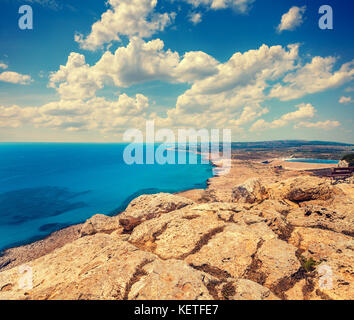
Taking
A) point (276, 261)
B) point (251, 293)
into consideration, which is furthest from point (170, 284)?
point (276, 261)

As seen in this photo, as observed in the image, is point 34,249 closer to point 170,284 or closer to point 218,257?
Result: point 170,284

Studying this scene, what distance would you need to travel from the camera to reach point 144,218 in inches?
739

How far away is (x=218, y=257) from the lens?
10.7 metres

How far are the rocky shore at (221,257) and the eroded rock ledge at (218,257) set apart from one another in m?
0.05

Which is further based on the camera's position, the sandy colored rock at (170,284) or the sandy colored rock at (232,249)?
the sandy colored rock at (232,249)

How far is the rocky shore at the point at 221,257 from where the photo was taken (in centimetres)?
799

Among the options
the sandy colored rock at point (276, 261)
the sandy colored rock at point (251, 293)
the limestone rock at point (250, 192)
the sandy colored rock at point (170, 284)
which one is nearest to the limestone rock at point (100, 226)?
the sandy colored rock at point (170, 284)

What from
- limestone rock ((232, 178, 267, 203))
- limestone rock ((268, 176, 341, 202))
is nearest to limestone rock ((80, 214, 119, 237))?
limestone rock ((232, 178, 267, 203))

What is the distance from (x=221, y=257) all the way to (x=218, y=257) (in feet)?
0.63

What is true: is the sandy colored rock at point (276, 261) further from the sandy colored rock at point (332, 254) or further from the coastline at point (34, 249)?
the coastline at point (34, 249)

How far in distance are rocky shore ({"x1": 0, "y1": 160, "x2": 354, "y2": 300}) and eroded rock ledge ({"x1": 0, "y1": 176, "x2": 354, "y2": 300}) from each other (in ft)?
0.15

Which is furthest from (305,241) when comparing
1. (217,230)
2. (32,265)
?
(32,265)

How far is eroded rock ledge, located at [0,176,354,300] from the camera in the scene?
314 inches
